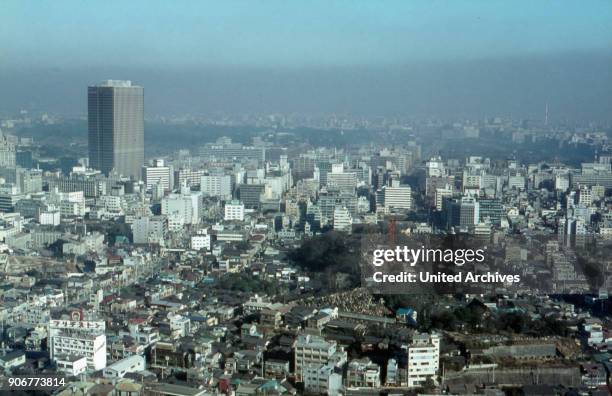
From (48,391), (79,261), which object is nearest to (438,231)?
(79,261)

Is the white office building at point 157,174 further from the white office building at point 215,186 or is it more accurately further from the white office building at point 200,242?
the white office building at point 200,242

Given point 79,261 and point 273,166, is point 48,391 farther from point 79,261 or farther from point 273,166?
point 273,166

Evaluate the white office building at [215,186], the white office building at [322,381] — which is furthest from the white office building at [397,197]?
the white office building at [322,381]

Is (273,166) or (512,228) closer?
(512,228)

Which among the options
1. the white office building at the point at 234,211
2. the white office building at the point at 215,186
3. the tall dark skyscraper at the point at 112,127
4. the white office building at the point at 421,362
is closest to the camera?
the white office building at the point at 421,362

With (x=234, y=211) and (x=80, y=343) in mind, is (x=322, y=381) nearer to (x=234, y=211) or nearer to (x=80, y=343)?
(x=80, y=343)

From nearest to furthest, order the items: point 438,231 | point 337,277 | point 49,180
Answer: point 337,277 → point 438,231 → point 49,180
